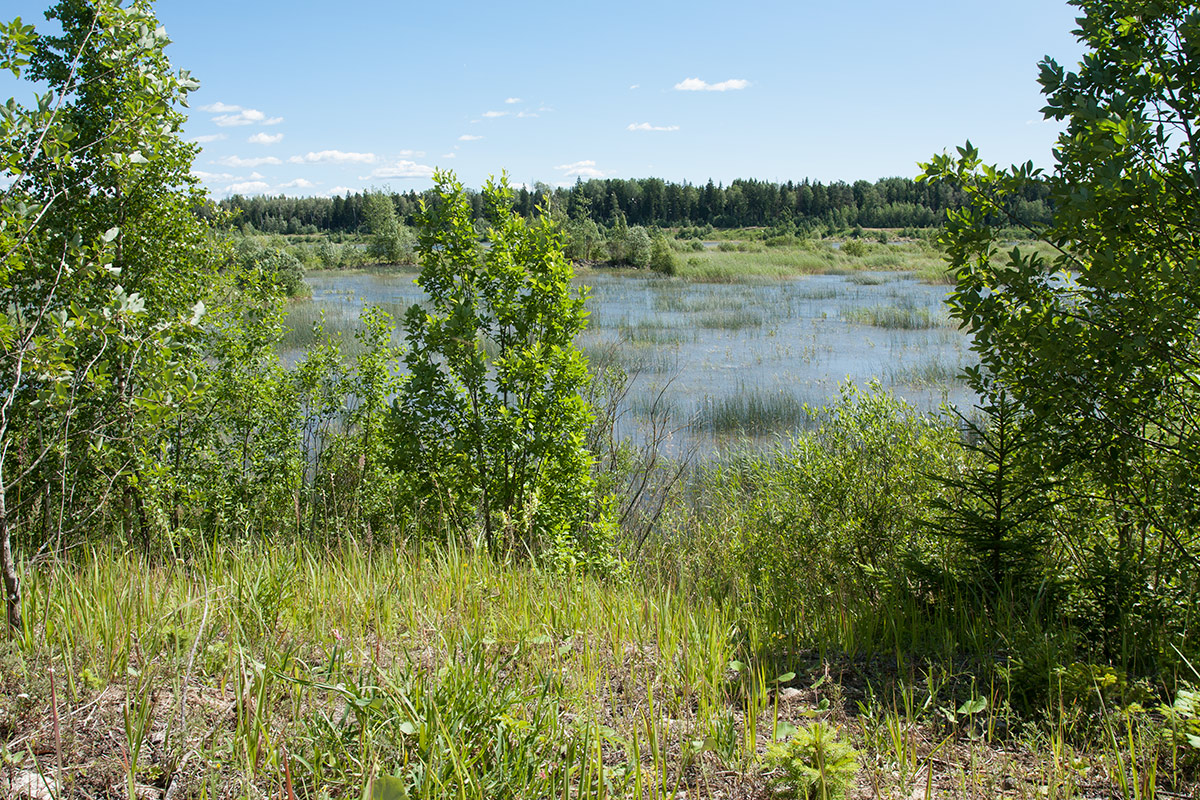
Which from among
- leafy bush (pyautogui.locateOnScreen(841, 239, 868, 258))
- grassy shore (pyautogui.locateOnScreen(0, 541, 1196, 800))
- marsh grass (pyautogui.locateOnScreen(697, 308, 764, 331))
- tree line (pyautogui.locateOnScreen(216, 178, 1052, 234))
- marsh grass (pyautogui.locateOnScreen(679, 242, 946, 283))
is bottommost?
grassy shore (pyautogui.locateOnScreen(0, 541, 1196, 800))

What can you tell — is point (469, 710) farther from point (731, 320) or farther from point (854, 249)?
point (854, 249)

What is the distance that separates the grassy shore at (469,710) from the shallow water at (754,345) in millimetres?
5500

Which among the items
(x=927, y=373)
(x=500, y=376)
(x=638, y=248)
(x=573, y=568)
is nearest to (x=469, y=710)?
(x=573, y=568)

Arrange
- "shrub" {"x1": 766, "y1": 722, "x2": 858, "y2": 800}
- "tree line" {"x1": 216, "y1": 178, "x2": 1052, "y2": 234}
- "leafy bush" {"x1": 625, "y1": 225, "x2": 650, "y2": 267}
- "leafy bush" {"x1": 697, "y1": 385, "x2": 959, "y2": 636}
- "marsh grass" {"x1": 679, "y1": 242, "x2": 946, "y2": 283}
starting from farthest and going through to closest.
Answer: "tree line" {"x1": 216, "y1": 178, "x2": 1052, "y2": 234} < "leafy bush" {"x1": 625, "y1": 225, "x2": 650, "y2": 267} < "marsh grass" {"x1": 679, "y1": 242, "x2": 946, "y2": 283} < "leafy bush" {"x1": 697, "y1": 385, "x2": 959, "y2": 636} < "shrub" {"x1": 766, "y1": 722, "x2": 858, "y2": 800}

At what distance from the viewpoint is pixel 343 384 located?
8.80 m

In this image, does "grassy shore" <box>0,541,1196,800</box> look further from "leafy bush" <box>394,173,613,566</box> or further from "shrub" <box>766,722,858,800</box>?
"leafy bush" <box>394,173,613,566</box>

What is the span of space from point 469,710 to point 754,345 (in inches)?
807

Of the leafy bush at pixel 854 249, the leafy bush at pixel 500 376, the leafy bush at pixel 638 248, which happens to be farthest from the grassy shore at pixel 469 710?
the leafy bush at pixel 854 249

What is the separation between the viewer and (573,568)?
432cm

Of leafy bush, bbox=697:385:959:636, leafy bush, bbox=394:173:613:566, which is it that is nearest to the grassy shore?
leafy bush, bbox=394:173:613:566

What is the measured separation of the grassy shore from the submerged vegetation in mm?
17

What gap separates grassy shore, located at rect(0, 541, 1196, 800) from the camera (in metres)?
2.07

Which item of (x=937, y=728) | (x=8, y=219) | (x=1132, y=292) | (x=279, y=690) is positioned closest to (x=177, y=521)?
(x=8, y=219)

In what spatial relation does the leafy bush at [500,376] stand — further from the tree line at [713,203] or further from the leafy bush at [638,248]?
the tree line at [713,203]
